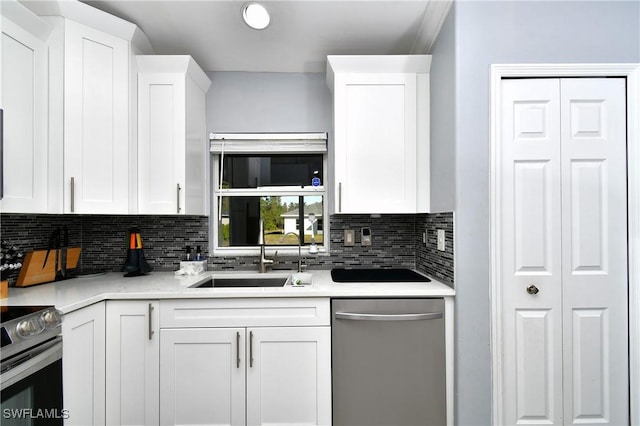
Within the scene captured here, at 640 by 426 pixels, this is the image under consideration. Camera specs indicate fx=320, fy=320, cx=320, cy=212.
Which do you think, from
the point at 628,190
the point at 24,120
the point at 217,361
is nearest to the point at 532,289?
the point at 628,190

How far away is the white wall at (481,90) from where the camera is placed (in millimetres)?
1703

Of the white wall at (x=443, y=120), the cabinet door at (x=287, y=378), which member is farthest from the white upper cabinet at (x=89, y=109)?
the white wall at (x=443, y=120)

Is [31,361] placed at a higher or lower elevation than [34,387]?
higher

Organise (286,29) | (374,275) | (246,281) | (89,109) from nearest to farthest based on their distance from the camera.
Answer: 1. (89,109)
2. (286,29)
3. (374,275)
4. (246,281)

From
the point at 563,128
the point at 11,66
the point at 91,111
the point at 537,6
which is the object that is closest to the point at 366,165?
the point at 563,128

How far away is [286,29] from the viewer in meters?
2.03

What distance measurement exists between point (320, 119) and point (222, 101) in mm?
769

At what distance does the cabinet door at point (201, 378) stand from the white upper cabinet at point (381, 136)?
1.11 metres

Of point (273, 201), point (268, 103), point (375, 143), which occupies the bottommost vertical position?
point (273, 201)

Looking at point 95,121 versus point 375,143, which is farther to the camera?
point 375,143

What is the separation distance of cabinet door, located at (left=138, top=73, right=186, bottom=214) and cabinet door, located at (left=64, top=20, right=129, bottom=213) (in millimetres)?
109

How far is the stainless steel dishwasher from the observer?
69.0 inches

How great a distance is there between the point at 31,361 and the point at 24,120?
120cm

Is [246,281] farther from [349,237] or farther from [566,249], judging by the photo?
[566,249]
